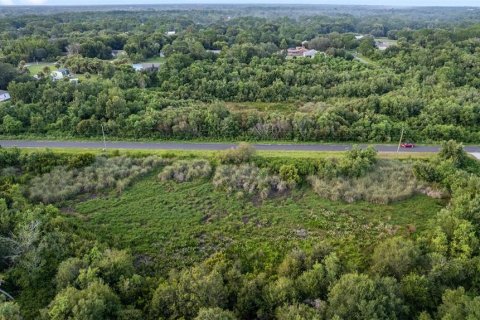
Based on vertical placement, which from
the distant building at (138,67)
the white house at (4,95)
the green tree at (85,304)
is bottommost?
the green tree at (85,304)

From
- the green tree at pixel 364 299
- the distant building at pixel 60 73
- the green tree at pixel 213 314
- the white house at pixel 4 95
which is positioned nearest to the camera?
the green tree at pixel 213 314

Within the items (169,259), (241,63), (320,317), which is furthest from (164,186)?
(241,63)

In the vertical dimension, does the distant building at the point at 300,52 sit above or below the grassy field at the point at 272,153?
above

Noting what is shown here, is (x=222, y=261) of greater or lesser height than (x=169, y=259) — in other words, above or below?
above

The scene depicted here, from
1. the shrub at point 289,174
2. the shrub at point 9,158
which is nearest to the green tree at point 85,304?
the shrub at point 289,174

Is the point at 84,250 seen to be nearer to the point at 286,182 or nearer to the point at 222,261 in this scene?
the point at 222,261

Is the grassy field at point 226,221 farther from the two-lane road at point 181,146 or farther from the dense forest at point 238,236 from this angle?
the two-lane road at point 181,146

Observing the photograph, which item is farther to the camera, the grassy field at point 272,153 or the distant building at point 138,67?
the distant building at point 138,67
